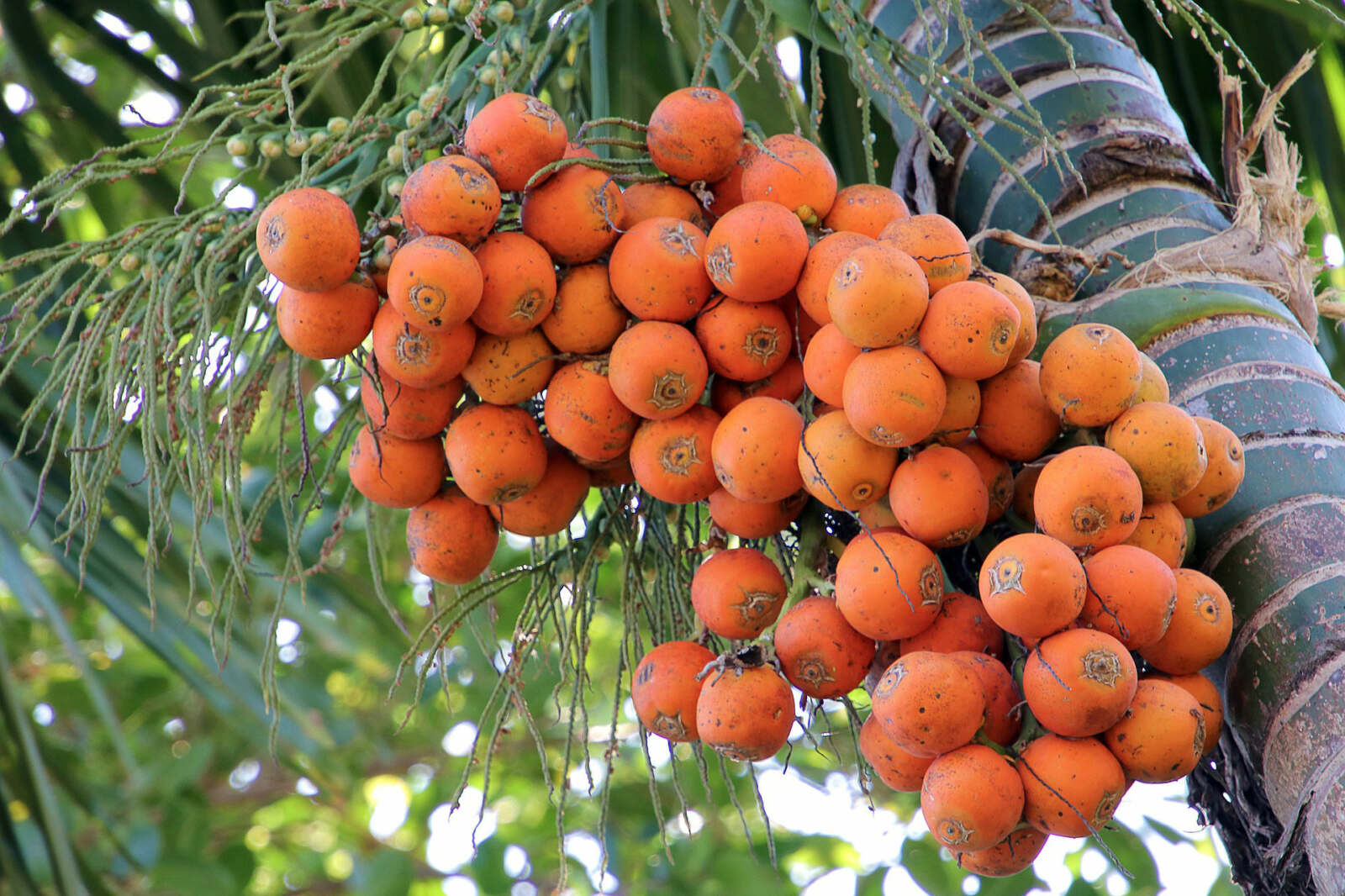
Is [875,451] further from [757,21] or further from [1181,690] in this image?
[757,21]

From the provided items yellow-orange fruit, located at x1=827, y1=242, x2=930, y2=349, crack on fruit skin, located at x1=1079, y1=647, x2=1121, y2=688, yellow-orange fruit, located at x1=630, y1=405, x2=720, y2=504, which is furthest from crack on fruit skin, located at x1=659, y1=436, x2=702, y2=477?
crack on fruit skin, located at x1=1079, y1=647, x2=1121, y2=688

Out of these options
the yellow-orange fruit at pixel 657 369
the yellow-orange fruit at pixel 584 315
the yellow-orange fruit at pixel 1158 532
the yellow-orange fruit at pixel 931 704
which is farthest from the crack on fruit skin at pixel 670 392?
the yellow-orange fruit at pixel 1158 532

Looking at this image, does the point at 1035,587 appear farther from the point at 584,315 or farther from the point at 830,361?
the point at 584,315

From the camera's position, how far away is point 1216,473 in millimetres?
1147

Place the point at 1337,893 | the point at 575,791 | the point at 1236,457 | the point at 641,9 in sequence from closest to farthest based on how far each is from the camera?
the point at 1337,893, the point at 1236,457, the point at 641,9, the point at 575,791

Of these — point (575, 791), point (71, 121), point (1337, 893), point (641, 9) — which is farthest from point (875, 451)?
point (575, 791)

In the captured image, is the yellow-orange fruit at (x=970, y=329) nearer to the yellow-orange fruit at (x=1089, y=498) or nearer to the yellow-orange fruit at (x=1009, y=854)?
the yellow-orange fruit at (x=1089, y=498)

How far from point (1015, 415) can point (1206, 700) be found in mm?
304

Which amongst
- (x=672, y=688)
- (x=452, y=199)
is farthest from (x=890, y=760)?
(x=452, y=199)

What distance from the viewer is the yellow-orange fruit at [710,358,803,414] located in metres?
1.23

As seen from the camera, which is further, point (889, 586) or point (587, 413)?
point (587, 413)

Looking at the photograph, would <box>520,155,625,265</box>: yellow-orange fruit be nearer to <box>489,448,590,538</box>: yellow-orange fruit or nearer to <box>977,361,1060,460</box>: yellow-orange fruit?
<box>489,448,590,538</box>: yellow-orange fruit

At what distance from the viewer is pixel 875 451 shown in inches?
43.4

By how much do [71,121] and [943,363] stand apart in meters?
1.94
